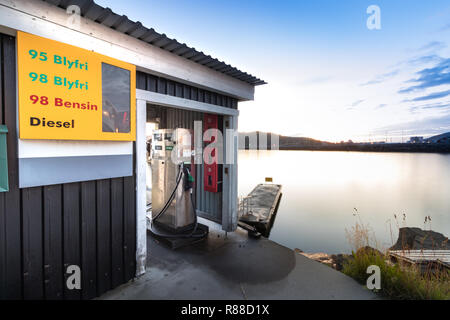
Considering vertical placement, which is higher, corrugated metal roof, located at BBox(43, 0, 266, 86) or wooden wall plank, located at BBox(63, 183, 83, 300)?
corrugated metal roof, located at BBox(43, 0, 266, 86)

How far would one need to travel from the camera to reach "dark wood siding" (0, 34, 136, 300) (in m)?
1.92

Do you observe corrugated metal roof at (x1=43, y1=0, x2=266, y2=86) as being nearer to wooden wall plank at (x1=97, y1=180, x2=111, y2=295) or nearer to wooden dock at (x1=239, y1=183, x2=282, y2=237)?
wooden wall plank at (x1=97, y1=180, x2=111, y2=295)

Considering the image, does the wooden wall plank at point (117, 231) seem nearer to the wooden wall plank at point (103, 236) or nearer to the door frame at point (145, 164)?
the wooden wall plank at point (103, 236)

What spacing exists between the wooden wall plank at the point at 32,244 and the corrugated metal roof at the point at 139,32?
192 centimetres

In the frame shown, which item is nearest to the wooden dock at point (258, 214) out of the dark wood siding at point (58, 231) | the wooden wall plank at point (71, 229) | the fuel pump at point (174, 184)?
the fuel pump at point (174, 184)

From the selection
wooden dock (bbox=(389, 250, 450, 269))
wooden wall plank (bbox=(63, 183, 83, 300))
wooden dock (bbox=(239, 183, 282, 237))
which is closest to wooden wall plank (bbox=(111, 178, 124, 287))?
wooden wall plank (bbox=(63, 183, 83, 300))

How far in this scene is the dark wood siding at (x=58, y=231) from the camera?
192 centimetres

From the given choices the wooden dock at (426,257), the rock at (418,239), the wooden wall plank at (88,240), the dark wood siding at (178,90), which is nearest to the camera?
the wooden wall plank at (88,240)

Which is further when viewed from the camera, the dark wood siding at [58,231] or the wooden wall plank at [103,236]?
the wooden wall plank at [103,236]

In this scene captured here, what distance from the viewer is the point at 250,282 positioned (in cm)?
300

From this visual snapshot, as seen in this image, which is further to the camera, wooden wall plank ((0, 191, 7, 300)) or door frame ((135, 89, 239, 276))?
door frame ((135, 89, 239, 276))

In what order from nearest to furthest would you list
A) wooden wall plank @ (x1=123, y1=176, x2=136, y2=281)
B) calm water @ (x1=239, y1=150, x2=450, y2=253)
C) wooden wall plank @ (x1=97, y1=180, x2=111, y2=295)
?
wooden wall plank @ (x1=97, y1=180, x2=111, y2=295) → wooden wall plank @ (x1=123, y1=176, x2=136, y2=281) → calm water @ (x1=239, y1=150, x2=450, y2=253)

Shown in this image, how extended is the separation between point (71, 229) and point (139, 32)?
2517mm

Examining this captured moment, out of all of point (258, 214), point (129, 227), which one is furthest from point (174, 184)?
point (258, 214)
